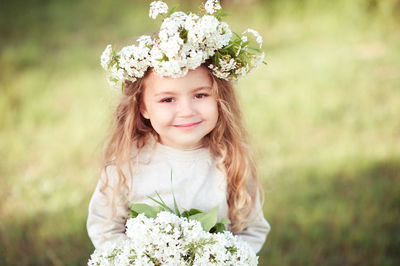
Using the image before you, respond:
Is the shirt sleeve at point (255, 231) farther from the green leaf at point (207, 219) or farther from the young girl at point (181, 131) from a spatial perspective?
the green leaf at point (207, 219)

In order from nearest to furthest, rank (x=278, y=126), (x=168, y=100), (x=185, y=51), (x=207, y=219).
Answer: (x=185, y=51), (x=207, y=219), (x=168, y=100), (x=278, y=126)

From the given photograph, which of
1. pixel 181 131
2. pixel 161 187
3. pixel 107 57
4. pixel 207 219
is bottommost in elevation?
pixel 207 219

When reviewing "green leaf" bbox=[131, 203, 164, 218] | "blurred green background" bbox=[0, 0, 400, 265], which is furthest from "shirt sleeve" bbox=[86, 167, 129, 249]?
"blurred green background" bbox=[0, 0, 400, 265]

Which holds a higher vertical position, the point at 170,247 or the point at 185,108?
the point at 185,108

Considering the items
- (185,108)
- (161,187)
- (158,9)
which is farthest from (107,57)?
(161,187)

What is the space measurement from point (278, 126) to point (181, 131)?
338 centimetres

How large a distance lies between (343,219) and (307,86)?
292cm

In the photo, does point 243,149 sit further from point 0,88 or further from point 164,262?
point 0,88

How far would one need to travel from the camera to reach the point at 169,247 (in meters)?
1.88

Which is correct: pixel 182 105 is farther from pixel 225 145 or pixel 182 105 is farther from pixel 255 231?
pixel 255 231

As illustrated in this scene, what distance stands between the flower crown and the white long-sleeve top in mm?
519

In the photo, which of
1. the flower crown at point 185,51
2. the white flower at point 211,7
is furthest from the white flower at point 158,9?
the white flower at point 211,7

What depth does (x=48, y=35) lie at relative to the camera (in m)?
8.22

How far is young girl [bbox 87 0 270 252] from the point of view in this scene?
2080 mm
